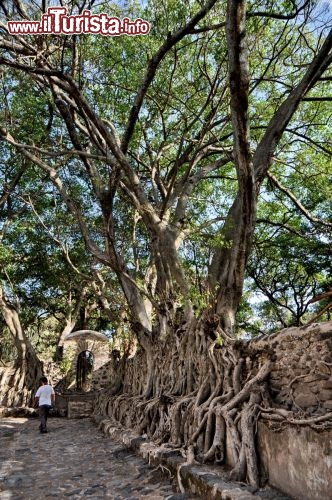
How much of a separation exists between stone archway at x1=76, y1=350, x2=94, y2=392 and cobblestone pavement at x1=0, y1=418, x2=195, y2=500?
8904mm

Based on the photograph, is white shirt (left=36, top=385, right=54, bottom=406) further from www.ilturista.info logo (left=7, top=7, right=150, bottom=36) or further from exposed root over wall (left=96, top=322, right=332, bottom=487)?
www.ilturista.info logo (left=7, top=7, right=150, bottom=36)

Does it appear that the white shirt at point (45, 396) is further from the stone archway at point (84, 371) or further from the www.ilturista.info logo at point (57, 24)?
the www.ilturista.info logo at point (57, 24)

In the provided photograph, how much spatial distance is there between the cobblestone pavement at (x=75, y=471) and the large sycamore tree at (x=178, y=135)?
711mm

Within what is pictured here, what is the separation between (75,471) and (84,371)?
14.0 meters

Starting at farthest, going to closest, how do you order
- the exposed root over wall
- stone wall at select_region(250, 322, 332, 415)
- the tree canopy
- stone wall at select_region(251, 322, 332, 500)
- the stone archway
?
the stone archway < the tree canopy < the exposed root over wall < stone wall at select_region(250, 322, 332, 415) < stone wall at select_region(251, 322, 332, 500)

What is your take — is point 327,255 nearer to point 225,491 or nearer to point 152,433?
point 152,433

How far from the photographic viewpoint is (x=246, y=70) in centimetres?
451

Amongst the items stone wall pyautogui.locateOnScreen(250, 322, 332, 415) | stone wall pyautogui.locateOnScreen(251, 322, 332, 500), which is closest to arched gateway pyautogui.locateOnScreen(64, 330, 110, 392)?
stone wall pyautogui.locateOnScreen(250, 322, 332, 415)

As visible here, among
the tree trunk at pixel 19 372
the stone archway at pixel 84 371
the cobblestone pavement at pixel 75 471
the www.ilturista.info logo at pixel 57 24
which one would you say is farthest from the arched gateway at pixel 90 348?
the www.ilturista.info logo at pixel 57 24

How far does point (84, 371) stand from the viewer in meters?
19.2

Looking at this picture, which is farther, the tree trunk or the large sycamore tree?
the tree trunk

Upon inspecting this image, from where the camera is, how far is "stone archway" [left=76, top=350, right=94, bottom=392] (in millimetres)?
17850

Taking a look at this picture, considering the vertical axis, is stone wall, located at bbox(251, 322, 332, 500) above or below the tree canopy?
below

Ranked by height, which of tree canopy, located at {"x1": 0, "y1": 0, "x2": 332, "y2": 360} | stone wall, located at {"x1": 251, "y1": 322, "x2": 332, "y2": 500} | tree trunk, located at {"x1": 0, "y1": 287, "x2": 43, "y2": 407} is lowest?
stone wall, located at {"x1": 251, "y1": 322, "x2": 332, "y2": 500}
